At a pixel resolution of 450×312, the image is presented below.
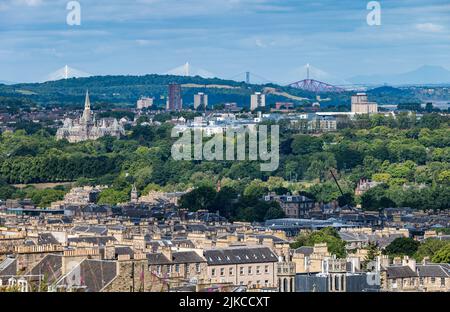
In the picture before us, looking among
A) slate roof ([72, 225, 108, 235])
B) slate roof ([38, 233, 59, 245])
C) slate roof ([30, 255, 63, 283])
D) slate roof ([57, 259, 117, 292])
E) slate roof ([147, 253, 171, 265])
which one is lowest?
slate roof ([72, 225, 108, 235])

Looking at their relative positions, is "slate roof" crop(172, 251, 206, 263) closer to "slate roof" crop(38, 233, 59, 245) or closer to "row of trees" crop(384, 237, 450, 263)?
"slate roof" crop(38, 233, 59, 245)

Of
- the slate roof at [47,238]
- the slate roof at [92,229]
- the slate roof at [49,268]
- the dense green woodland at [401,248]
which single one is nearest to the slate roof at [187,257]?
the slate roof at [47,238]

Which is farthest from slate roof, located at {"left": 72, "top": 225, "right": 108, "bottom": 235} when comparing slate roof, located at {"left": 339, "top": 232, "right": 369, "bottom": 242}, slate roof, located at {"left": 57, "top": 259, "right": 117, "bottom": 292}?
slate roof, located at {"left": 57, "top": 259, "right": 117, "bottom": 292}

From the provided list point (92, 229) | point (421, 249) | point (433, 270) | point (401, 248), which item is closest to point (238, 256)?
point (433, 270)

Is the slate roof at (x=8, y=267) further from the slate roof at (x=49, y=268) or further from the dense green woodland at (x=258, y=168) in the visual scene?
the dense green woodland at (x=258, y=168)

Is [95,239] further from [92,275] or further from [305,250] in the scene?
[92,275]
